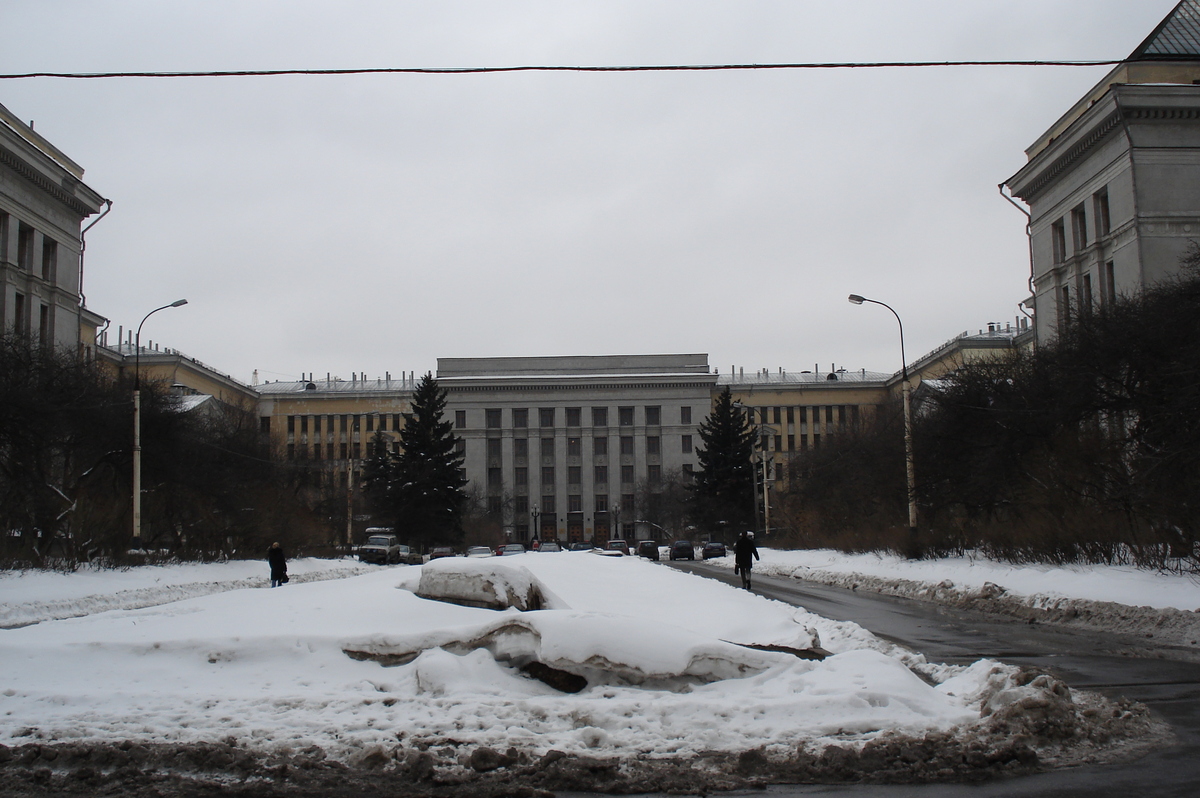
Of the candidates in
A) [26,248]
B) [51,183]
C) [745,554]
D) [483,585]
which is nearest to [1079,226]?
[745,554]

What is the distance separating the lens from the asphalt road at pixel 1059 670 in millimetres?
6430

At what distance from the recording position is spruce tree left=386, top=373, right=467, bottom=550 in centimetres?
7406

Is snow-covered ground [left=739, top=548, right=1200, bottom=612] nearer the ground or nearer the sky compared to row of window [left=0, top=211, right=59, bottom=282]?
nearer the ground

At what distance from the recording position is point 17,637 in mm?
10031

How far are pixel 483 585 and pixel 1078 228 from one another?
4890 centimetres

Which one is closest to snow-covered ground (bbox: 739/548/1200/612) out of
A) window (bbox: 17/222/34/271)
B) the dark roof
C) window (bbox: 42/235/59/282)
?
the dark roof

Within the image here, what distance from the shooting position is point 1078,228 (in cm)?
5184

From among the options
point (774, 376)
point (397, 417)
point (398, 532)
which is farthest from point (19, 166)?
point (774, 376)

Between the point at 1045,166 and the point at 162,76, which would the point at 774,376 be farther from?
the point at 162,76

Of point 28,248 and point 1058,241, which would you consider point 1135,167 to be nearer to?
point 1058,241

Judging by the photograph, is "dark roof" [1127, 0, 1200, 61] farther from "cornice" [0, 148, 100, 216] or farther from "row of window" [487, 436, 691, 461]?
"row of window" [487, 436, 691, 461]

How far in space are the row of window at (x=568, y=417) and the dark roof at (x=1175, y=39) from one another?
7798cm

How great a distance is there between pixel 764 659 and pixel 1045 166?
166 feet

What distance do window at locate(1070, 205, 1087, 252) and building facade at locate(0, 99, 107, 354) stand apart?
1983 inches
